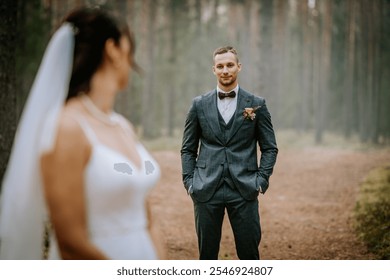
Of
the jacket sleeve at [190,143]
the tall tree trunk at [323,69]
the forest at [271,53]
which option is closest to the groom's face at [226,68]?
the jacket sleeve at [190,143]

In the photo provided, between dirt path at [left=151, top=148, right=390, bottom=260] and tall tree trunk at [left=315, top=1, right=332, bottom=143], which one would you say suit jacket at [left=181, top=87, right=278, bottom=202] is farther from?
tall tree trunk at [left=315, top=1, right=332, bottom=143]

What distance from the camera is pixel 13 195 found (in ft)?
4.71

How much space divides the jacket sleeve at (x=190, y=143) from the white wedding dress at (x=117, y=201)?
1113 millimetres

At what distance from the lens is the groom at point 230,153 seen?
259 cm

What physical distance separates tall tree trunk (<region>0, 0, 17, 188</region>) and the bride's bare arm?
91.7 inches

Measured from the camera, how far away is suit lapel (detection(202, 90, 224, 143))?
261cm

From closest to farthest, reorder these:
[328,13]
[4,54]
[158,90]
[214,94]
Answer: [214,94], [4,54], [328,13], [158,90]

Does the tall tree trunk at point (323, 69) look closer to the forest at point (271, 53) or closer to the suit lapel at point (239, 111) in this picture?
the forest at point (271, 53)

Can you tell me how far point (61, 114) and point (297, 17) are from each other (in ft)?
38.2

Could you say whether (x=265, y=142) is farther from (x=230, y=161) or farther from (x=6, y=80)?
(x=6, y=80)

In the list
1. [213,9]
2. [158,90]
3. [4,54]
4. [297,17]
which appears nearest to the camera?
[4,54]

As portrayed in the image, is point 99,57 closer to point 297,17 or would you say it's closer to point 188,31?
point 297,17

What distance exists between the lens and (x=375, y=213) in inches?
177
